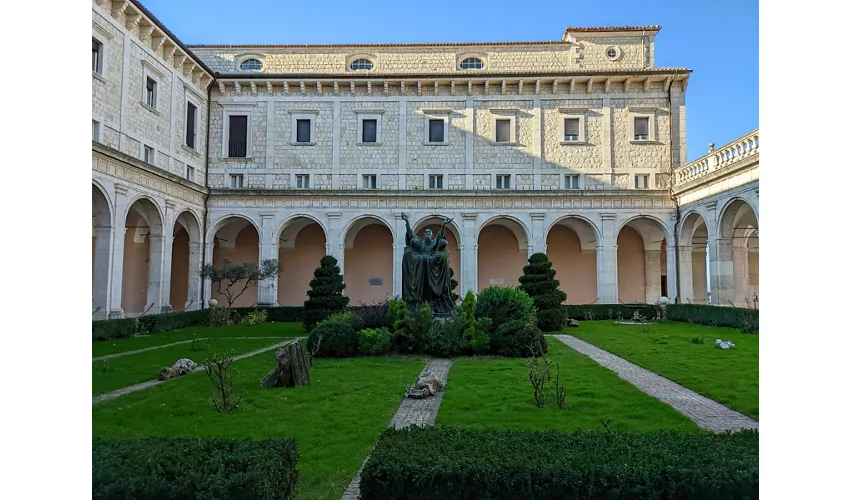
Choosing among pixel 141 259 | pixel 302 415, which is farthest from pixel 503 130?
pixel 302 415

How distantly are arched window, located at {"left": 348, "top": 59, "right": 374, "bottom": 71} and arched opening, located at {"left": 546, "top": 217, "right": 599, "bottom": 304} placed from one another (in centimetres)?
1362

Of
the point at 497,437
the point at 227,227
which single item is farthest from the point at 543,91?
the point at 497,437

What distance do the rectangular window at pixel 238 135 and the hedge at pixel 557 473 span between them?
83.8 feet

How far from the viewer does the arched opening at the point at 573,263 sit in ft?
97.1

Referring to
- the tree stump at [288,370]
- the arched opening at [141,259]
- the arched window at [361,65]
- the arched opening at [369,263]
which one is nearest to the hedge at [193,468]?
the tree stump at [288,370]

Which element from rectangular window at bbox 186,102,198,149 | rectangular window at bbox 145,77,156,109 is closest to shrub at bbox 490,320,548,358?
rectangular window at bbox 145,77,156,109

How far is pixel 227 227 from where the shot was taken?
28359 millimetres

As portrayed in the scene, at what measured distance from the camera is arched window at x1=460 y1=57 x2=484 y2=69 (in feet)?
93.2

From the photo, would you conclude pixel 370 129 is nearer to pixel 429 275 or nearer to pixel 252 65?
pixel 252 65

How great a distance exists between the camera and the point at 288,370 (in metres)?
8.62

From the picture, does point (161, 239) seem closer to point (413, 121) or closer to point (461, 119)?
point (413, 121)
